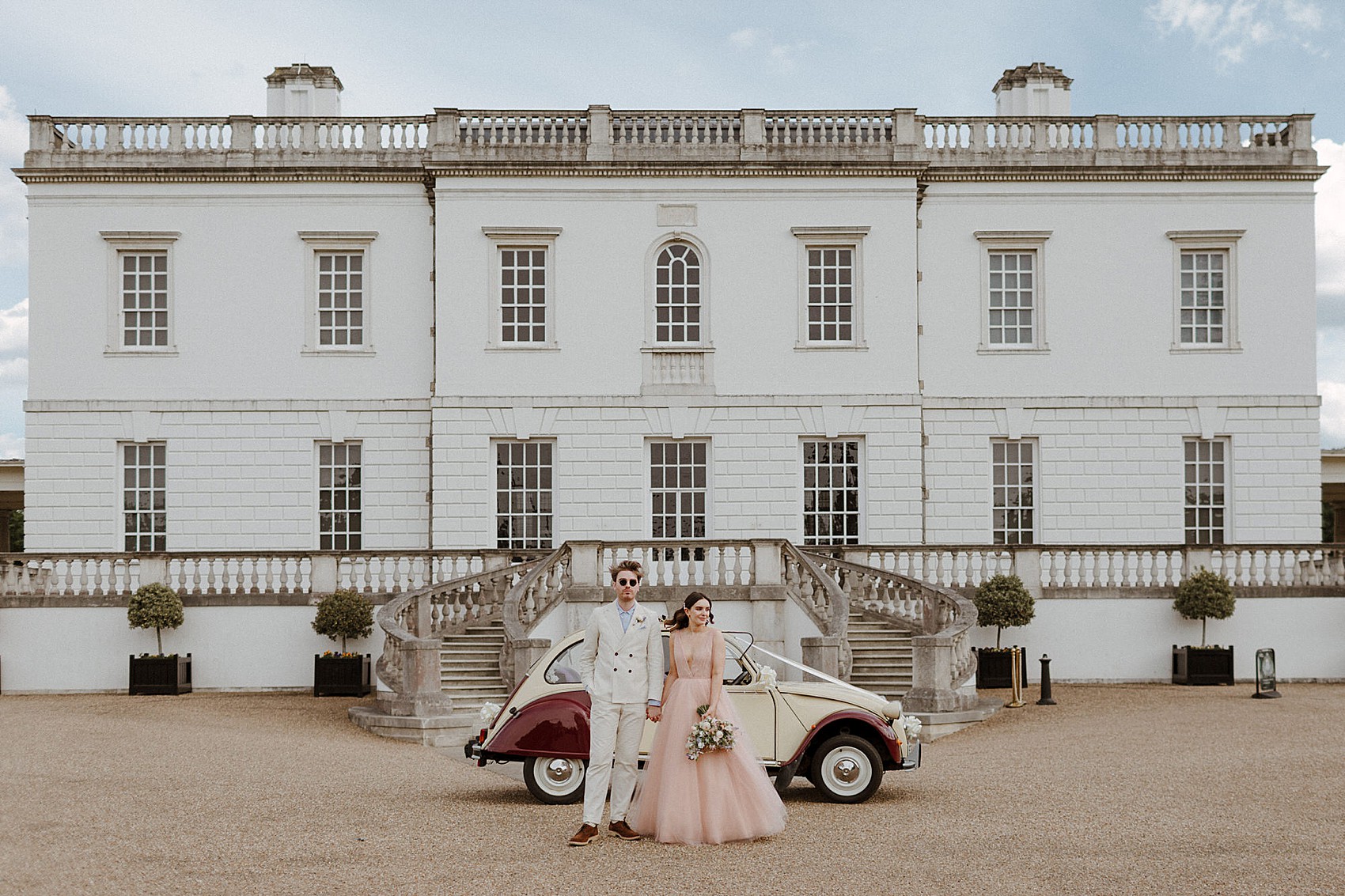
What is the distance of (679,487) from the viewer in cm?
2598

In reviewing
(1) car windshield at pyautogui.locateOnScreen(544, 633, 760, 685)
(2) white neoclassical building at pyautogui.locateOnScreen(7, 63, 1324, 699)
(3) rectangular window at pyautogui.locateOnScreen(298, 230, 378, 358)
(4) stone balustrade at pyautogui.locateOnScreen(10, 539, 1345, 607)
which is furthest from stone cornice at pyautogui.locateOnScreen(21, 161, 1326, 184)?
(1) car windshield at pyautogui.locateOnScreen(544, 633, 760, 685)

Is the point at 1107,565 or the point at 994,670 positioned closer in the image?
the point at 994,670

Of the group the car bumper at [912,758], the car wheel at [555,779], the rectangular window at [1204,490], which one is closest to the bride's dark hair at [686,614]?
the car wheel at [555,779]

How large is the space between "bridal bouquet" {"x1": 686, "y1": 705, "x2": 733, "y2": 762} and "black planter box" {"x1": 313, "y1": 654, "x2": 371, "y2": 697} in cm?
1352

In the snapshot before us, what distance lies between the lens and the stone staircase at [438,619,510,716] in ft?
63.3

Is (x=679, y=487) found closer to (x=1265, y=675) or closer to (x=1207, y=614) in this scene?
(x=1207, y=614)

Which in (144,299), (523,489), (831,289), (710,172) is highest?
(710,172)

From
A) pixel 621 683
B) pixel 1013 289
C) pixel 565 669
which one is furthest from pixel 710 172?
pixel 621 683

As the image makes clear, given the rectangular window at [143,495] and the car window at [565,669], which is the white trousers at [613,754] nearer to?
the car window at [565,669]

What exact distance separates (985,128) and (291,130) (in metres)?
12.9

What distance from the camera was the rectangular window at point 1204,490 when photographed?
2642cm

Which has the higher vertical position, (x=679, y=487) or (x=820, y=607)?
(x=679, y=487)

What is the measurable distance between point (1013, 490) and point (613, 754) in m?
17.7

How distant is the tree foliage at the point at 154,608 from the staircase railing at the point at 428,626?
13.0 feet
